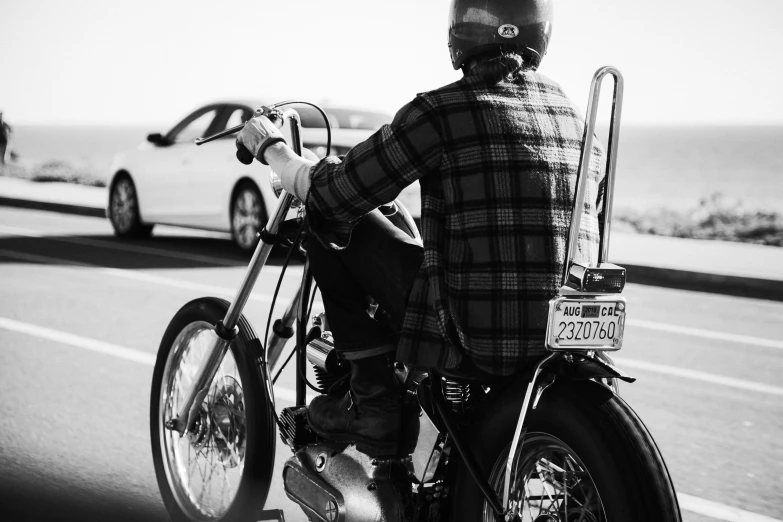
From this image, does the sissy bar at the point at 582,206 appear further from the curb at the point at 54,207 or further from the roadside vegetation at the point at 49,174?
the roadside vegetation at the point at 49,174

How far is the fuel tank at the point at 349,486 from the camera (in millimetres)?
2760

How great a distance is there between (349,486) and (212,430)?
33.6 inches

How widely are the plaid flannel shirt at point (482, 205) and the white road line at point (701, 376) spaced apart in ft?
12.6

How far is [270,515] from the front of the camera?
342 cm

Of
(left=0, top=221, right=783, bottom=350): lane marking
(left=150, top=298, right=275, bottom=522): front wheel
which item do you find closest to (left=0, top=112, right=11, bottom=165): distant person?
(left=0, top=221, right=783, bottom=350): lane marking

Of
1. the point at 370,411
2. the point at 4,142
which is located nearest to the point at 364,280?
the point at 370,411

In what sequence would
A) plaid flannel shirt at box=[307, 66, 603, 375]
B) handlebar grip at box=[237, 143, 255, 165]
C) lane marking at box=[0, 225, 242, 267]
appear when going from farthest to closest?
lane marking at box=[0, 225, 242, 267], handlebar grip at box=[237, 143, 255, 165], plaid flannel shirt at box=[307, 66, 603, 375]

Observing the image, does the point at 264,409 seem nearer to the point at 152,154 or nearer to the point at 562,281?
the point at 562,281

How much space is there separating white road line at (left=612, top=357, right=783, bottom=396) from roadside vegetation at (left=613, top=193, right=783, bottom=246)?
924 cm

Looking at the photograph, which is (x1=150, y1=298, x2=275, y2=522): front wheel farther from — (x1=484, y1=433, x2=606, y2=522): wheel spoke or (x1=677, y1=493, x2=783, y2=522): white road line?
(x1=677, y1=493, x2=783, y2=522): white road line

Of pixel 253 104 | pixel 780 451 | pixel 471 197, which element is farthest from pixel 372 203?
pixel 253 104

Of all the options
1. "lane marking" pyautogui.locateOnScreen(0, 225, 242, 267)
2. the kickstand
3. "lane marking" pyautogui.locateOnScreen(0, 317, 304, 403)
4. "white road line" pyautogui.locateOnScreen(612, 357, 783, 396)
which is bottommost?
the kickstand

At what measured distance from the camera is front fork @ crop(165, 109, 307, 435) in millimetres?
3229

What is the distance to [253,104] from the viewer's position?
11625 millimetres
